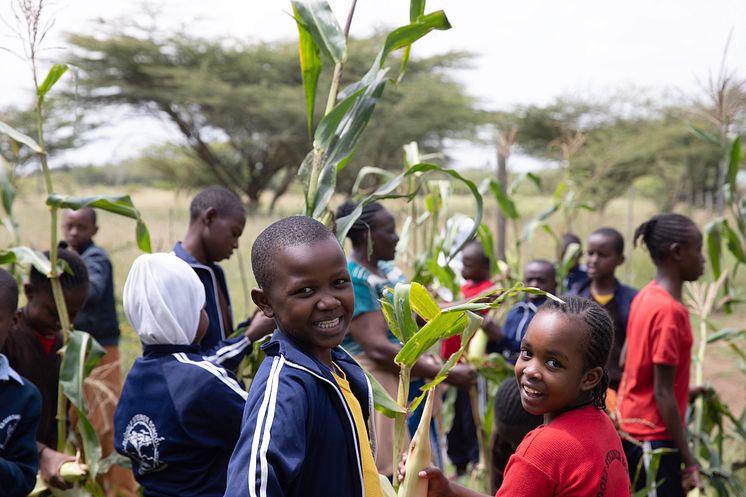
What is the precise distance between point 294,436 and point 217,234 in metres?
1.46

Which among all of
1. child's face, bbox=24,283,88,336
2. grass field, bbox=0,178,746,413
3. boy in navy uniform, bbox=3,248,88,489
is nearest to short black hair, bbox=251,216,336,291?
boy in navy uniform, bbox=3,248,88,489

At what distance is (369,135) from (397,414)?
52.6ft

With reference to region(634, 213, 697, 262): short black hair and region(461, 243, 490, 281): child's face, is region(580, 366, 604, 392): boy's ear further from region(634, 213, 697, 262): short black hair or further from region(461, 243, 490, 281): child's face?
region(461, 243, 490, 281): child's face

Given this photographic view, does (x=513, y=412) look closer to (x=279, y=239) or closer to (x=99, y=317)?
(x=279, y=239)

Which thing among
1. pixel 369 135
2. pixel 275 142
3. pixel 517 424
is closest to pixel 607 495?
pixel 517 424

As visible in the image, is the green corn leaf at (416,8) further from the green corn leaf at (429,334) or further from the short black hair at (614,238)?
the short black hair at (614,238)

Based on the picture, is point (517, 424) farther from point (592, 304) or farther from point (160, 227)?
point (160, 227)

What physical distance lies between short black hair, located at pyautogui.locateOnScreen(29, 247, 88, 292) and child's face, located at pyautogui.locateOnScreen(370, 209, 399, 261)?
1.13 meters

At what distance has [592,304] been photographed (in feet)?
5.64

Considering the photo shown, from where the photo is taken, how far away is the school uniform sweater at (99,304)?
4.04m

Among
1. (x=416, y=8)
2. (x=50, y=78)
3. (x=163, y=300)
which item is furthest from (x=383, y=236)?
(x=50, y=78)

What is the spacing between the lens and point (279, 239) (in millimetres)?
1562

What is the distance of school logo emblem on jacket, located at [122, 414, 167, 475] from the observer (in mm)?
1974

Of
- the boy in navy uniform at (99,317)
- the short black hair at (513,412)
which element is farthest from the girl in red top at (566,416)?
the boy in navy uniform at (99,317)
